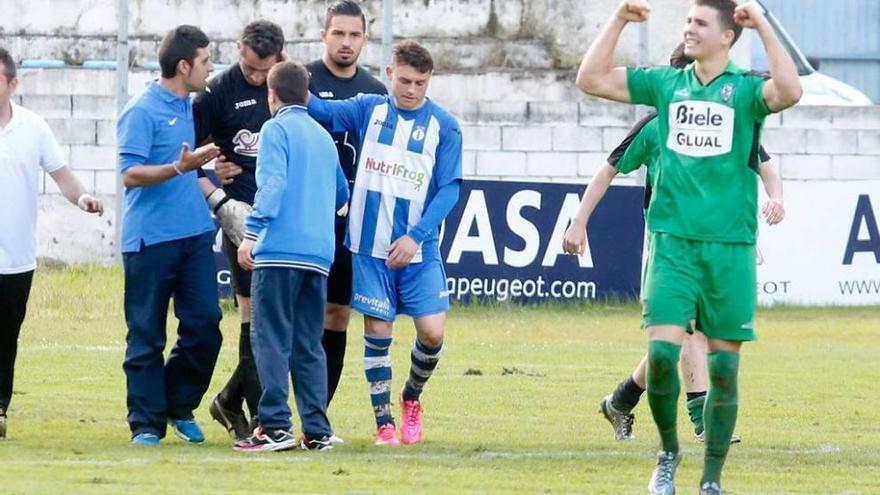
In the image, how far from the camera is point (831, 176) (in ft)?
76.5

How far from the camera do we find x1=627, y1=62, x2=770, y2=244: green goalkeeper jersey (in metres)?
8.07

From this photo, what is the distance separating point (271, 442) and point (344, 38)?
2.10 metres

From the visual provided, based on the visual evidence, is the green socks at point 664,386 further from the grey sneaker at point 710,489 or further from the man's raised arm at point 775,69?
the man's raised arm at point 775,69

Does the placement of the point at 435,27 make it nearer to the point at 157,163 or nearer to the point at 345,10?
the point at 345,10

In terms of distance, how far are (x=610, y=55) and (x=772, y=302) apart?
13.4 m

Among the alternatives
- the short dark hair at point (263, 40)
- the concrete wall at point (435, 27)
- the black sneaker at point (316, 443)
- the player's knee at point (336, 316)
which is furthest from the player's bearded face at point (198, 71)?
the concrete wall at point (435, 27)

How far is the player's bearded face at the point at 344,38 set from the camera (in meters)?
9.96

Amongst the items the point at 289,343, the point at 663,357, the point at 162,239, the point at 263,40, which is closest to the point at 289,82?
the point at 263,40

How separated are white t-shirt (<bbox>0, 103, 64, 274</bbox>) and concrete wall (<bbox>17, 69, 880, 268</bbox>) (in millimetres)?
12169

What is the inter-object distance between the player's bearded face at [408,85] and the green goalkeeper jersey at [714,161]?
193 cm

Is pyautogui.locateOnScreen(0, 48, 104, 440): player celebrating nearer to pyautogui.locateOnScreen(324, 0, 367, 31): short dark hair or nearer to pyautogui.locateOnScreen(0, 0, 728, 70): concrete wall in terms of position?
pyautogui.locateOnScreen(324, 0, 367, 31): short dark hair

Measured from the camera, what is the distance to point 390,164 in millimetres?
9922

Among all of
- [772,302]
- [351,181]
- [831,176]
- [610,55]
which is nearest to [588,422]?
[351,181]

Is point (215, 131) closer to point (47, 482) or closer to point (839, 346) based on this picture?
point (47, 482)
